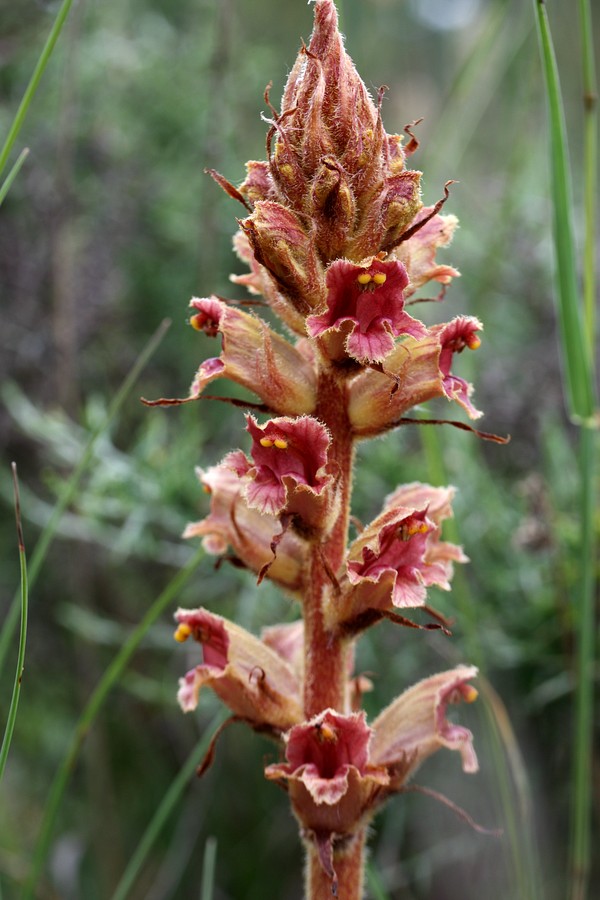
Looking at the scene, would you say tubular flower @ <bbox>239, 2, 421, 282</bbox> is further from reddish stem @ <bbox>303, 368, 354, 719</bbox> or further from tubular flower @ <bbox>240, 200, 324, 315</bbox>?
reddish stem @ <bbox>303, 368, 354, 719</bbox>

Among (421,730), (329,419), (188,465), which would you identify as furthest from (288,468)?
(188,465)

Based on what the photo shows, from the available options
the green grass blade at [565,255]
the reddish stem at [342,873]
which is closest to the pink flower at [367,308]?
the green grass blade at [565,255]

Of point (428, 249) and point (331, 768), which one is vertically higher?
point (428, 249)

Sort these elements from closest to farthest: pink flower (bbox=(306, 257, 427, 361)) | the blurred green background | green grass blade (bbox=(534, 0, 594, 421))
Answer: pink flower (bbox=(306, 257, 427, 361)) < green grass blade (bbox=(534, 0, 594, 421)) < the blurred green background

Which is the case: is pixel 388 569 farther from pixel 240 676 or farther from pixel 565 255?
pixel 565 255

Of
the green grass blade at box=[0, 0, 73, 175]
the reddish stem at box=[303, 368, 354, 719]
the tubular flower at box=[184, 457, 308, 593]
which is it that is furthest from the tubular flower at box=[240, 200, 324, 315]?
the green grass blade at box=[0, 0, 73, 175]

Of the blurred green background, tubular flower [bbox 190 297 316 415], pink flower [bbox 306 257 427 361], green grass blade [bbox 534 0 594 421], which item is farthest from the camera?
the blurred green background

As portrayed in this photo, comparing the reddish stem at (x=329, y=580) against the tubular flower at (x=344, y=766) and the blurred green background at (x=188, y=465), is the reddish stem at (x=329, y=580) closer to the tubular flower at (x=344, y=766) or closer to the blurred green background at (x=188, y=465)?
the tubular flower at (x=344, y=766)
